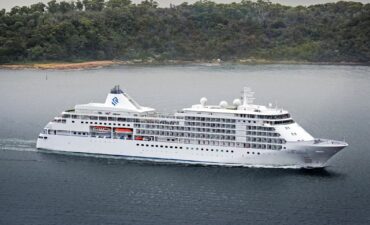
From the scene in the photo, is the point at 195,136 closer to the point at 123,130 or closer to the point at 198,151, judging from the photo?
the point at 198,151

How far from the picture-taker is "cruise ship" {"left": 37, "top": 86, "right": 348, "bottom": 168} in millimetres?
56219

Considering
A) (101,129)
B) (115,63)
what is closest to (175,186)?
(101,129)

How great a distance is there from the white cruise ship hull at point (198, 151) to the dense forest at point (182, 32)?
76075mm

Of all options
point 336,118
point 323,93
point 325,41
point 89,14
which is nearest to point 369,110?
point 336,118

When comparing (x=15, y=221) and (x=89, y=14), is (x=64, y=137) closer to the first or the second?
(x=15, y=221)

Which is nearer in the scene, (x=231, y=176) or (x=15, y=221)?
(x=15, y=221)

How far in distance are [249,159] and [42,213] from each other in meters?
15.7

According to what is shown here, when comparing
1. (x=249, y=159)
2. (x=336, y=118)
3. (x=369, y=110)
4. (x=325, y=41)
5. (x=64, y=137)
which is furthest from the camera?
(x=325, y=41)

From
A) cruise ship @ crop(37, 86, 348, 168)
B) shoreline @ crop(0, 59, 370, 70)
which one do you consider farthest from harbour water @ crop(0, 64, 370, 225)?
shoreline @ crop(0, 59, 370, 70)

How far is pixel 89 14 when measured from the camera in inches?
5935

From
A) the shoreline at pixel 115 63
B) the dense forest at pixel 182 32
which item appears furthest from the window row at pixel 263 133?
the dense forest at pixel 182 32

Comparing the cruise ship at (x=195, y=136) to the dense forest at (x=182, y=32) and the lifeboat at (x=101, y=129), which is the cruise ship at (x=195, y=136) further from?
the dense forest at (x=182, y=32)

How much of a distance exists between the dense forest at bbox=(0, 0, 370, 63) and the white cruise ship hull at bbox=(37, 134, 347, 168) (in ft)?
250

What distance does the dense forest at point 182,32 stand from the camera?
458 ft
